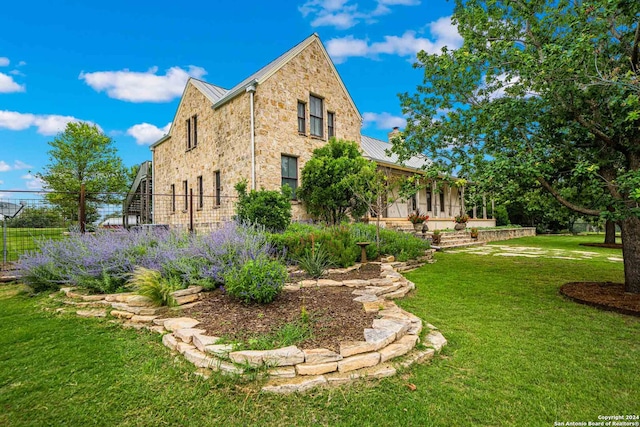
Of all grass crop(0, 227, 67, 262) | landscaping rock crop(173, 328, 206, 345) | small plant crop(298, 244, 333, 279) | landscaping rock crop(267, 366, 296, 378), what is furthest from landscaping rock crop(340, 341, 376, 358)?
grass crop(0, 227, 67, 262)

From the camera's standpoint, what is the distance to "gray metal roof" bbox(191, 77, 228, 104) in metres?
14.0

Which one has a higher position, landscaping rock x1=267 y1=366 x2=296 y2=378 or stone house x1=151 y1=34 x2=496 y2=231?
stone house x1=151 y1=34 x2=496 y2=231

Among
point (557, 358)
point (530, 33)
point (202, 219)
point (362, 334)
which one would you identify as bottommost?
point (557, 358)

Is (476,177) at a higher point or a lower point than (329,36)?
lower

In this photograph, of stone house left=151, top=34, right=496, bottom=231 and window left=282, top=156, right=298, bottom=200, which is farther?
window left=282, top=156, right=298, bottom=200

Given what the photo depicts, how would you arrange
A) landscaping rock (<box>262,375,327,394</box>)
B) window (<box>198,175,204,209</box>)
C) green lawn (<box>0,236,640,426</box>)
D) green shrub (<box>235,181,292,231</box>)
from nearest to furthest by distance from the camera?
green lawn (<box>0,236,640,426</box>)
landscaping rock (<box>262,375,327,394</box>)
green shrub (<box>235,181,292,231</box>)
window (<box>198,175,204,209</box>)

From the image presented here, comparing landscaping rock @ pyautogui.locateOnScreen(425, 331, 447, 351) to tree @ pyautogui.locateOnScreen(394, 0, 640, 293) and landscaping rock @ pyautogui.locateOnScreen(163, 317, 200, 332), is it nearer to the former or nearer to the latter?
landscaping rock @ pyautogui.locateOnScreen(163, 317, 200, 332)

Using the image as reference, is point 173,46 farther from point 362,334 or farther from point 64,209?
point 362,334

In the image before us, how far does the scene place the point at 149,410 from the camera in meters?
1.98

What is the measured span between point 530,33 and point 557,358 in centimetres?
514

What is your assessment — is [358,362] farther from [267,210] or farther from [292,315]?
[267,210]

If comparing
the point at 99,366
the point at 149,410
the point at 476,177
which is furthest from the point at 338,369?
the point at 476,177

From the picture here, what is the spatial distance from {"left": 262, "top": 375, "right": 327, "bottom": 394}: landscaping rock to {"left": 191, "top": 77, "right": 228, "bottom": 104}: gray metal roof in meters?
13.7

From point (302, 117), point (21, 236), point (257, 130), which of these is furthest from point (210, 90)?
point (21, 236)
